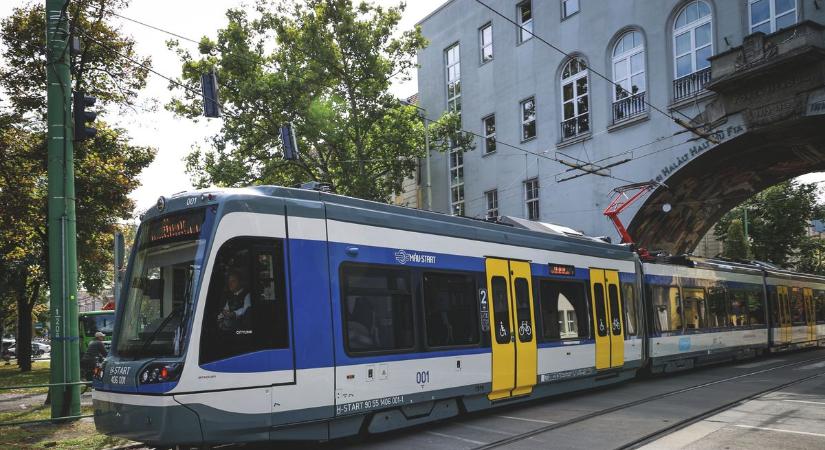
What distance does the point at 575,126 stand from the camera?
2644 centimetres

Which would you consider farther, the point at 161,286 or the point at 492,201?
the point at 492,201

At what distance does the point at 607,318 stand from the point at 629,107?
1359 cm

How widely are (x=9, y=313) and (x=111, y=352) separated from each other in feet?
156

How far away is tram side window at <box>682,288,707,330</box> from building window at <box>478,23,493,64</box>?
647 inches

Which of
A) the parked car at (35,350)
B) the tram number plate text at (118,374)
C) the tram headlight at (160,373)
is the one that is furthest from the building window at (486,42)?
the parked car at (35,350)

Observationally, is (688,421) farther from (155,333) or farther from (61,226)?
(61,226)

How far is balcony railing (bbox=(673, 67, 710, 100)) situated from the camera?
22266 millimetres

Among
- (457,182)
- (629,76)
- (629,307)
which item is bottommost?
(629,307)

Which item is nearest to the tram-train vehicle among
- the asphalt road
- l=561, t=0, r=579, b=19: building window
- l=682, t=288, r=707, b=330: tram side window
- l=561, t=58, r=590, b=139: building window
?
the asphalt road

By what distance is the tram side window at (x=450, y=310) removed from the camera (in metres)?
8.97

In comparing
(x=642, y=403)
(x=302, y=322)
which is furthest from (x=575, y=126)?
(x=302, y=322)

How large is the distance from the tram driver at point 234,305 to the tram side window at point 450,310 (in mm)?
2765

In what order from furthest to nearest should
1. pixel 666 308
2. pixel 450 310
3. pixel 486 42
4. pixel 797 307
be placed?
1. pixel 486 42
2. pixel 797 307
3. pixel 666 308
4. pixel 450 310

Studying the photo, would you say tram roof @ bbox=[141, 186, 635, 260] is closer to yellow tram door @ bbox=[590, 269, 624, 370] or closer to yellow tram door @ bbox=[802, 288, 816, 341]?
yellow tram door @ bbox=[590, 269, 624, 370]
